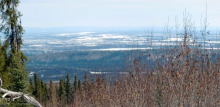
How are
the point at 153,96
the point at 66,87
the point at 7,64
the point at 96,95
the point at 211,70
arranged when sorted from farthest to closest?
the point at 66,87 → the point at 7,64 → the point at 96,95 → the point at 153,96 → the point at 211,70

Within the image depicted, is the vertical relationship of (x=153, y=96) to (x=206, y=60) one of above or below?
below

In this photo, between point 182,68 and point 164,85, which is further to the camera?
point 164,85

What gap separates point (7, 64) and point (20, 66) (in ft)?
15.2

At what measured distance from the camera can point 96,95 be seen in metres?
14.0

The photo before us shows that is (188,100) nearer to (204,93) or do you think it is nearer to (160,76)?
(204,93)

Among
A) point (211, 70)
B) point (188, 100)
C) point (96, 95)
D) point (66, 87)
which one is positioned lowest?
point (66, 87)

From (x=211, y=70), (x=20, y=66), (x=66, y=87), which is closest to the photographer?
(x=211, y=70)

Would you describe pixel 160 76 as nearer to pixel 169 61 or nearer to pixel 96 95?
pixel 169 61

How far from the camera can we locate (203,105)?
342 inches

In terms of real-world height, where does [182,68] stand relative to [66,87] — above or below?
above

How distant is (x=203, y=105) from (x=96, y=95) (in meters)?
5.94

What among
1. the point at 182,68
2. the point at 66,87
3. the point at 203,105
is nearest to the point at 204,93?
the point at 203,105

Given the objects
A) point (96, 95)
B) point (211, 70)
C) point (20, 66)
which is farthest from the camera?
point (20, 66)

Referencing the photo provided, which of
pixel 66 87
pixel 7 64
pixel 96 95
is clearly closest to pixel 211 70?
pixel 96 95
